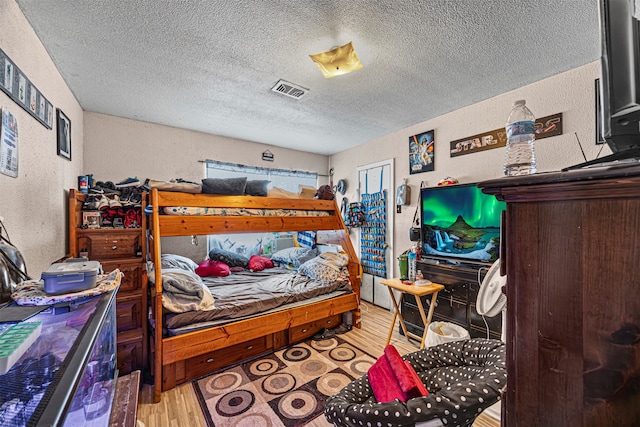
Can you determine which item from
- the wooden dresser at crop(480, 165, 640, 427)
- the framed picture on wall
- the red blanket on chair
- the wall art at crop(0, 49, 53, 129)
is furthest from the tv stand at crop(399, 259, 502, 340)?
the framed picture on wall

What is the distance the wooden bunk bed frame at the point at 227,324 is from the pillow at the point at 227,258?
4.00 feet

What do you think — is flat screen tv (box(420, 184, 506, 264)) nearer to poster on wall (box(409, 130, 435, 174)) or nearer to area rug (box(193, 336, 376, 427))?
poster on wall (box(409, 130, 435, 174))

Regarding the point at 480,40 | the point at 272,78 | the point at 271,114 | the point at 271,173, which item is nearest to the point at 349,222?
the point at 271,173

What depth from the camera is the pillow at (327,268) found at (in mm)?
2965

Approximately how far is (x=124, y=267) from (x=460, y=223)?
3.10m

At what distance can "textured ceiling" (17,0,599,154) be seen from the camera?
4.78ft

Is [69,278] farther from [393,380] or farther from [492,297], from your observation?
[492,297]

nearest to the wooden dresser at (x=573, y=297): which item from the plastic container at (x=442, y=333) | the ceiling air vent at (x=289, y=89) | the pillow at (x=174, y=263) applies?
the plastic container at (x=442, y=333)

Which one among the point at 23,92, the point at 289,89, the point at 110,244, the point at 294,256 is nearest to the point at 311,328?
the point at 294,256

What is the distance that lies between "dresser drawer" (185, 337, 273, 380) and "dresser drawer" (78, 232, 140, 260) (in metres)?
1.08

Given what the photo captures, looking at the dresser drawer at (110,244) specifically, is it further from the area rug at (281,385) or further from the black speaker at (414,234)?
the black speaker at (414,234)

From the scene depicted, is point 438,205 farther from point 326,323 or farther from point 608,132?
point 608,132

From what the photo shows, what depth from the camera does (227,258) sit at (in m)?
3.47

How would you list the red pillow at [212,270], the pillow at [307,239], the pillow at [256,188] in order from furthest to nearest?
the pillow at [307,239] → the red pillow at [212,270] → the pillow at [256,188]
